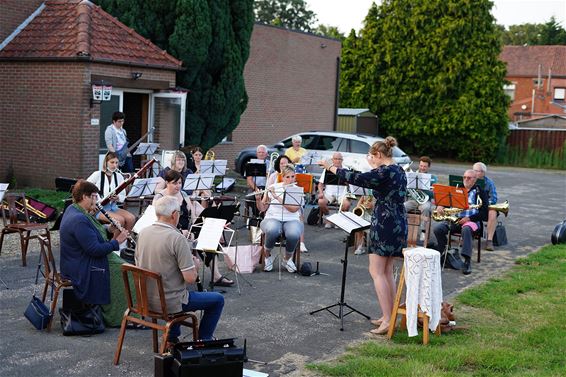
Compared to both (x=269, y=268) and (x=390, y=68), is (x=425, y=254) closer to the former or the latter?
(x=269, y=268)

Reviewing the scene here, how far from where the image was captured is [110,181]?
11484mm

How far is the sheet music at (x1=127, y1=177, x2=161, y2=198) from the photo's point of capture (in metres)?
11.9

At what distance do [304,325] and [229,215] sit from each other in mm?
2303

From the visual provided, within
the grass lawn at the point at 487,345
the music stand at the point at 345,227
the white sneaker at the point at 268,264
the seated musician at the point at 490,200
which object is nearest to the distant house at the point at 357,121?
the seated musician at the point at 490,200

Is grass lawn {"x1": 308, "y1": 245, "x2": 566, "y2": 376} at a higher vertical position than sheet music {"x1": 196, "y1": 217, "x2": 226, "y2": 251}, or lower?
lower

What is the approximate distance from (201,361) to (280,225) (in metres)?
5.46

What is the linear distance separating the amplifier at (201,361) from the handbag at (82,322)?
6.48ft

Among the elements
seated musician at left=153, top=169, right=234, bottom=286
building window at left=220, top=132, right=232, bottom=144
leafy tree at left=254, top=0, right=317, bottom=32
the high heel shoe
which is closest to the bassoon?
seated musician at left=153, top=169, right=234, bottom=286

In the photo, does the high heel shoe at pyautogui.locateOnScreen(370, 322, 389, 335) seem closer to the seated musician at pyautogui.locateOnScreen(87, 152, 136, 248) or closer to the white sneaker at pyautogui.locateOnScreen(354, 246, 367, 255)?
the seated musician at pyautogui.locateOnScreen(87, 152, 136, 248)

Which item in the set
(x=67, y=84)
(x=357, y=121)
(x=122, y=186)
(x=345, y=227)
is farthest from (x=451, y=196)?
(x=357, y=121)

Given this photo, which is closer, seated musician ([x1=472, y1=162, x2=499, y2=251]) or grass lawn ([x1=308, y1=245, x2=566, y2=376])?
grass lawn ([x1=308, y1=245, x2=566, y2=376])

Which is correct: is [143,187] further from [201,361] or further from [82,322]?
[201,361]

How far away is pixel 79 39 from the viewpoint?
56.6ft

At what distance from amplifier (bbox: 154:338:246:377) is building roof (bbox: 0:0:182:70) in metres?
12.1
